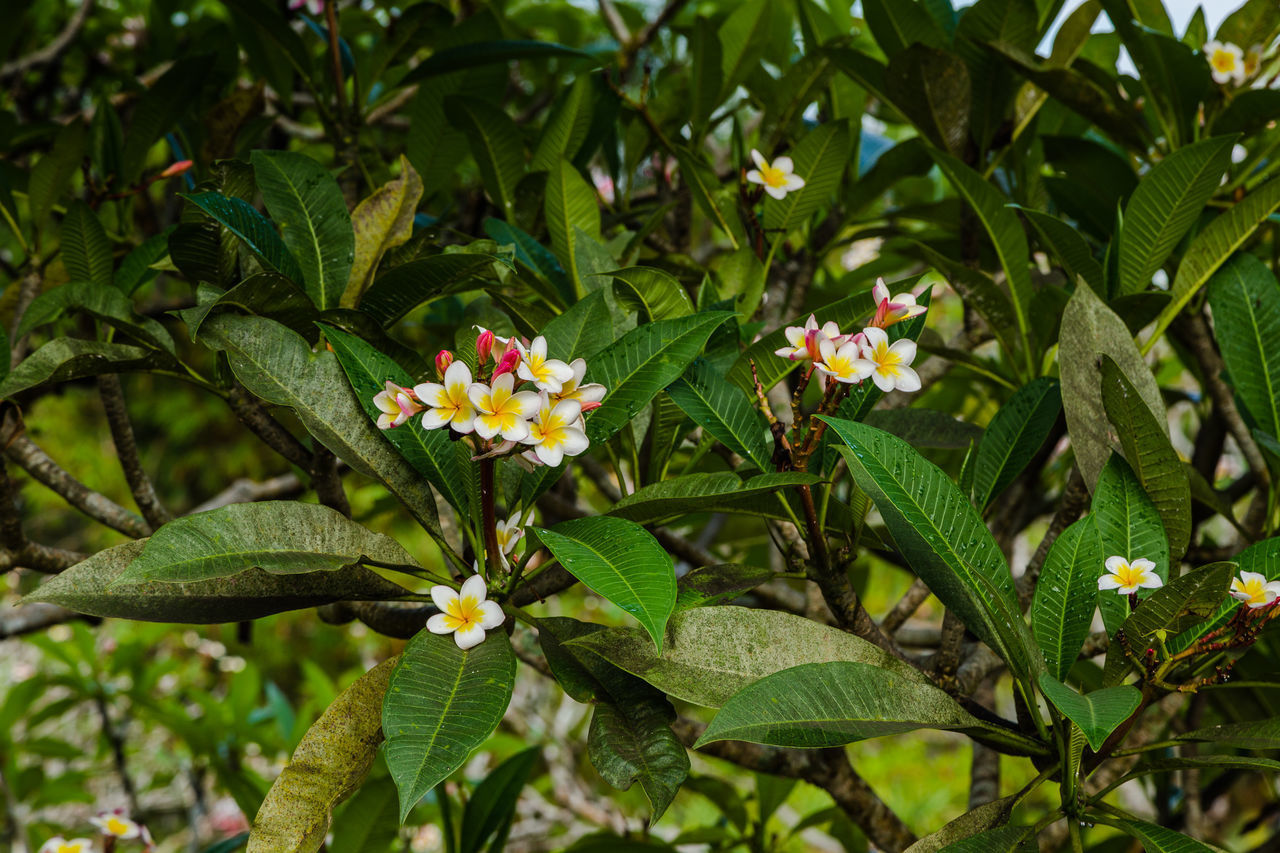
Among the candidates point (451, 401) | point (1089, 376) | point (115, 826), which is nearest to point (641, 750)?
point (451, 401)

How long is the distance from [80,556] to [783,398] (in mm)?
867

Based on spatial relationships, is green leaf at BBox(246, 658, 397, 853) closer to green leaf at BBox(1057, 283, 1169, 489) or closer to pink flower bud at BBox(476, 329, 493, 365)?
pink flower bud at BBox(476, 329, 493, 365)

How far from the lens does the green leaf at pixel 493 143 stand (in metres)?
1.31

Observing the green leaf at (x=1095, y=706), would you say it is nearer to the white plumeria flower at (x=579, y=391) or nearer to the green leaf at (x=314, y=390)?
the white plumeria flower at (x=579, y=391)

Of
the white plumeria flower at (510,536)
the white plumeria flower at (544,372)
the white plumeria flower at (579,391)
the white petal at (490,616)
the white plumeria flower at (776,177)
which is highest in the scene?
the white plumeria flower at (776,177)

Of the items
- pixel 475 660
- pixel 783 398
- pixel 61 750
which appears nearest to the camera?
pixel 475 660

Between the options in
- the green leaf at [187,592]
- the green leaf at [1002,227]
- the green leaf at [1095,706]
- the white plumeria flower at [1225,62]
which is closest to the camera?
the green leaf at [1095,706]

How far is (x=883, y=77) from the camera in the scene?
1.32 meters

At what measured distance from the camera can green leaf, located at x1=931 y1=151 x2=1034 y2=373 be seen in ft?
3.65

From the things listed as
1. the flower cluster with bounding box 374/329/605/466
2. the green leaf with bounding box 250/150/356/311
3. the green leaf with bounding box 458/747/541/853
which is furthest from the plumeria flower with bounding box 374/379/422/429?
the green leaf with bounding box 458/747/541/853

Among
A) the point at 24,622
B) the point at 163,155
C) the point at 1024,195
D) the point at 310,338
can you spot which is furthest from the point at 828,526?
the point at 163,155

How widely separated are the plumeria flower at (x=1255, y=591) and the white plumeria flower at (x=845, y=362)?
318 mm

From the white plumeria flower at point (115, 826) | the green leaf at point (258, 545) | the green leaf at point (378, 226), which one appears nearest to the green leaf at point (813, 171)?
the green leaf at point (378, 226)

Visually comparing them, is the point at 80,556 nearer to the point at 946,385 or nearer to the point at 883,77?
the point at 883,77
